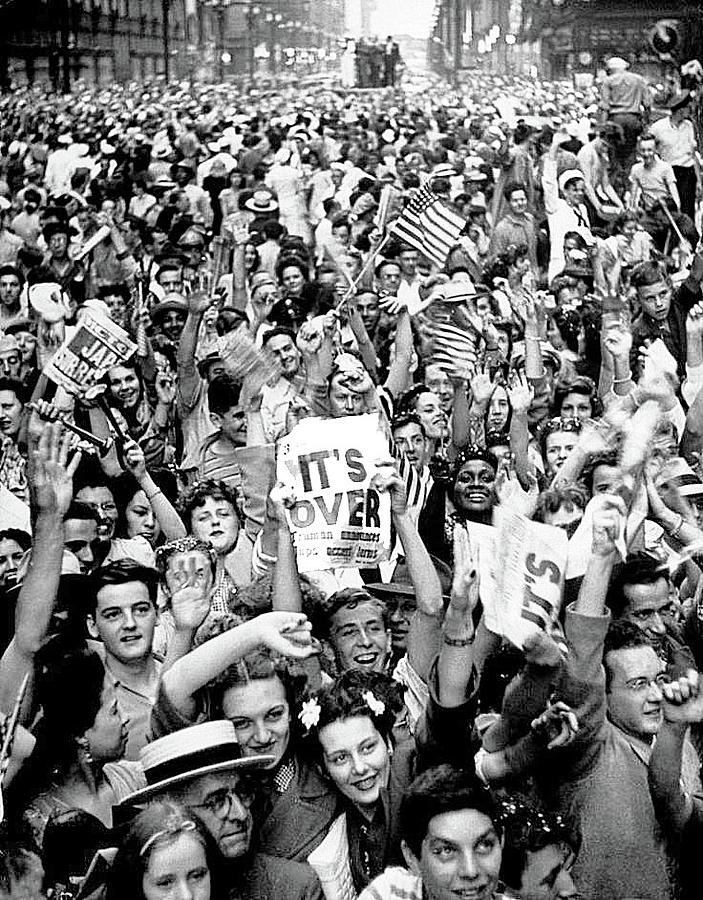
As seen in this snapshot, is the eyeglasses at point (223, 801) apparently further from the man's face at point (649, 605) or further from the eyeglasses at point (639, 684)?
the man's face at point (649, 605)

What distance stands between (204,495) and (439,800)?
6.83ft

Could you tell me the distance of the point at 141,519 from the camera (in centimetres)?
553

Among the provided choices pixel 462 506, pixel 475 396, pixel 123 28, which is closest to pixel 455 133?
pixel 123 28

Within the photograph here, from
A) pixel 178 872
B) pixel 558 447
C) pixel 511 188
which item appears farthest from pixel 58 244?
pixel 178 872

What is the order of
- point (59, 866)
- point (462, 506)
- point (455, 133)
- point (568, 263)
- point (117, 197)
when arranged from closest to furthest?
point (59, 866)
point (462, 506)
point (568, 263)
point (117, 197)
point (455, 133)

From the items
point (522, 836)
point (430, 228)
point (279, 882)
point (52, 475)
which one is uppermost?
point (430, 228)

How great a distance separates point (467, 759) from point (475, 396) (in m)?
3.33

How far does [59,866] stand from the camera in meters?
3.41

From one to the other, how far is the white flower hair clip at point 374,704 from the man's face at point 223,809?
1.20 feet

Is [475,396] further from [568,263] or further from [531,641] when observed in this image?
[568,263]

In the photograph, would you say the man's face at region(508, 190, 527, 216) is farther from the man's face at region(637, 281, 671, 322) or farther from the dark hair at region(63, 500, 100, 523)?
→ the dark hair at region(63, 500, 100, 523)

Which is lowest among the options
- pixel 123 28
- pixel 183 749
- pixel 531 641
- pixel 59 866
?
pixel 59 866

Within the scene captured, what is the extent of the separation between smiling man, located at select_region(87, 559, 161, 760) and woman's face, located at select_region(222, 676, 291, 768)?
1.55 ft

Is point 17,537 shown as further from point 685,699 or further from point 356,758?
point 685,699
